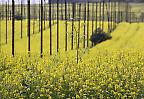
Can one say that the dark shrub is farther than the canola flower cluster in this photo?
Yes

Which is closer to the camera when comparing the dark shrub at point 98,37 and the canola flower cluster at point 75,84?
the canola flower cluster at point 75,84

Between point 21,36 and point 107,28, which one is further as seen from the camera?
point 107,28

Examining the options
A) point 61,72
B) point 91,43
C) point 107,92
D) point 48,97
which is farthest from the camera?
point 91,43

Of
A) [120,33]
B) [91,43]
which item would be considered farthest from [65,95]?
[120,33]

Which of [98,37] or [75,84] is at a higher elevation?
[75,84]

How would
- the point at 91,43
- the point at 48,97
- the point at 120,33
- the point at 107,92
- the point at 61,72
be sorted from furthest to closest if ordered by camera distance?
the point at 120,33
the point at 91,43
the point at 61,72
the point at 107,92
the point at 48,97

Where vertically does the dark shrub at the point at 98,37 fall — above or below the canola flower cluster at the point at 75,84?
below

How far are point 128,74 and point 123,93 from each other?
5.23 feet

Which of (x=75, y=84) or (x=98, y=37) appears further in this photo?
(x=98, y=37)

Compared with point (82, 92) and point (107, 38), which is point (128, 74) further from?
point (107, 38)

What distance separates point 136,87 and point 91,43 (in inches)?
1333

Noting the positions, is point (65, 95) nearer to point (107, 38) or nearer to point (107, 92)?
point (107, 92)

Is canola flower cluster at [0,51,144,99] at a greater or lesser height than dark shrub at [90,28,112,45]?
greater

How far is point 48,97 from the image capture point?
8672 mm
